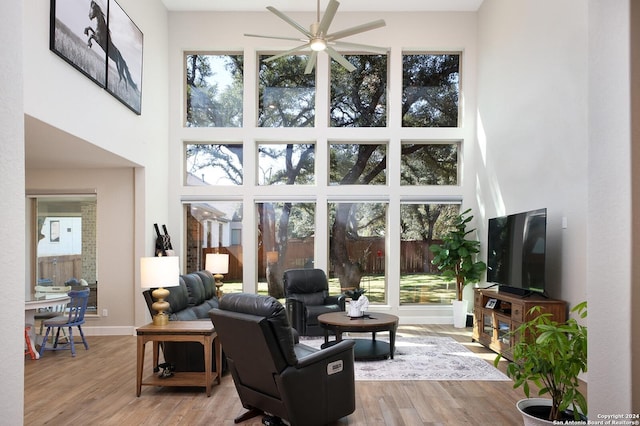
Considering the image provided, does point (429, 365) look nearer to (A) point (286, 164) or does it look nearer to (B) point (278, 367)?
(B) point (278, 367)

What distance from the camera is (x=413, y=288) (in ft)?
28.3

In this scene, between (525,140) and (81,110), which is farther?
(525,140)

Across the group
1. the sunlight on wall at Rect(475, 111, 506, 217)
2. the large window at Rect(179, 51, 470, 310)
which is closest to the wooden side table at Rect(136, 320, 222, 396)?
the large window at Rect(179, 51, 470, 310)

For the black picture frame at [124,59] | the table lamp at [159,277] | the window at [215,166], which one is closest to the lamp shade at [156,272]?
the table lamp at [159,277]

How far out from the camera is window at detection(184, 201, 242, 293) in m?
8.58

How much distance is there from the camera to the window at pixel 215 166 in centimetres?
858

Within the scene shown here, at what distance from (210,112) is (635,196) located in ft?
25.1

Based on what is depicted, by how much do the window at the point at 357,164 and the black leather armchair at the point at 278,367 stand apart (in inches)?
204

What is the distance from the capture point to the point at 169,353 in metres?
4.78

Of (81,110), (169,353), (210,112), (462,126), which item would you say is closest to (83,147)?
(81,110)

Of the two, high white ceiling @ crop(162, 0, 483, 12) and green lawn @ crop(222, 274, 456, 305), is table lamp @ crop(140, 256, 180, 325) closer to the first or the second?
green lawn @ crop(222, 274, 456, 305)

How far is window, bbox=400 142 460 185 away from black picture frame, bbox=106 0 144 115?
4.43 meters

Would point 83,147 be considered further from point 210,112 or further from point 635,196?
point 635,196

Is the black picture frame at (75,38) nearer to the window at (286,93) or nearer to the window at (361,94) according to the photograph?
the window at (286,93)
